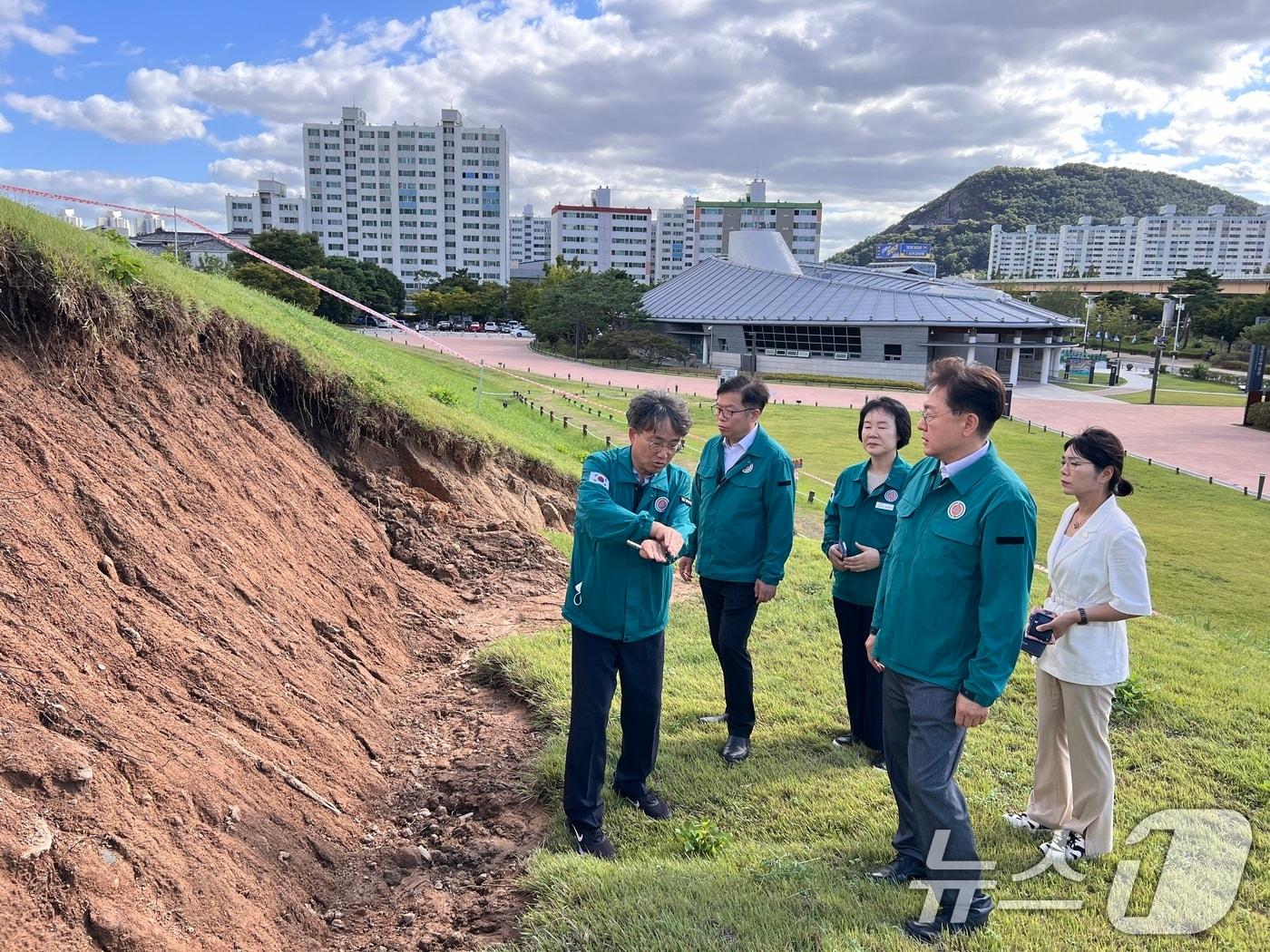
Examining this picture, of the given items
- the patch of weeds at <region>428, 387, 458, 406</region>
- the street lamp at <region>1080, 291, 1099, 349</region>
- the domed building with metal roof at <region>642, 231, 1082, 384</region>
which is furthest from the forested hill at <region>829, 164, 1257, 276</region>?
the patch of weeds at <region>428, 387, 458, 406</region>

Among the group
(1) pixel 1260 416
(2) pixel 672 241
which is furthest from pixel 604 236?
(1) pixel 1260 416

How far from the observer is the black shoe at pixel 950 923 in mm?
2596

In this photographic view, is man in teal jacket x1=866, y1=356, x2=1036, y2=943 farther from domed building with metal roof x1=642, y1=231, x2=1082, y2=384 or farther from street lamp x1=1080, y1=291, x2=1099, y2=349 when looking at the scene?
street lamp x1=1080, y1=291, x2=1099, y2=349

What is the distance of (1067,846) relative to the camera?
3188 mm

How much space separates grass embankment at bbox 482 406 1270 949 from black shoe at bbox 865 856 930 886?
0.07 m

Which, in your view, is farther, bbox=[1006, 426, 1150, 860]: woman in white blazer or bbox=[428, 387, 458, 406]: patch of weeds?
bbox=[428, 387, 458, 406]: patch of weeds

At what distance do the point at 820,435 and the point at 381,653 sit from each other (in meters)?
19.2

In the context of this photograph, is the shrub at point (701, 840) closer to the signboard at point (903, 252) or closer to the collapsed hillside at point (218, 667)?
the collapsed hillside at point (218, 667)

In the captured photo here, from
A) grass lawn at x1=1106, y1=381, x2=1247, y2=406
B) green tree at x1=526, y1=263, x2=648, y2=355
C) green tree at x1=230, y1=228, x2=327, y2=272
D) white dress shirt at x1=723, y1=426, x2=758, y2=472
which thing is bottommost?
grass lawn at x1=1106, y1=381, x2=1247, y2=406

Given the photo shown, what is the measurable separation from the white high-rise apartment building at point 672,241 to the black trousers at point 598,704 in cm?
11942

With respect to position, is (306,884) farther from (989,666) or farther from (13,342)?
(13,342)

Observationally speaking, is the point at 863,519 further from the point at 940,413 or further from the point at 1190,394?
the point at 1190,394

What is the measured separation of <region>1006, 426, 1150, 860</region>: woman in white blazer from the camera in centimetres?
314

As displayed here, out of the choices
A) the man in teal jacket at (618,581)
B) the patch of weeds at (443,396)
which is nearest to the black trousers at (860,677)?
the man in teal jacket at (618,581)
